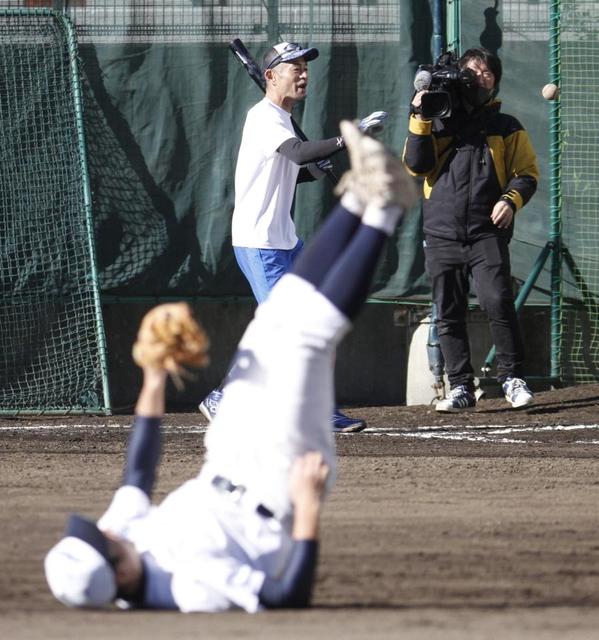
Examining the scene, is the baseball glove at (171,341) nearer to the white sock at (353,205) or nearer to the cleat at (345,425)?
the white sock at (353,205)

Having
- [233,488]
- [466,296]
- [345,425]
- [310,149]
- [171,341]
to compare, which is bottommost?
[345,425]

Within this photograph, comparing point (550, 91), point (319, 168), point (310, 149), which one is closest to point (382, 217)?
point (310, 149)

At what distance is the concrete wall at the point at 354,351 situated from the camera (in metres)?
10.5

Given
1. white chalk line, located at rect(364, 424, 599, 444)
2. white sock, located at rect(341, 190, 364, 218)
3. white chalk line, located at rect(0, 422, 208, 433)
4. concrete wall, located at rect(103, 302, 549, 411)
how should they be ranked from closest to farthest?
white sock, located at rect(341, 190, 364, 218)
white chalk line, located at rect(364, 424, 599, 444)
white chalk line, located at rect(0, 422, 208, 433)
concrete wall, located at rect(103, 302, 549, 411)

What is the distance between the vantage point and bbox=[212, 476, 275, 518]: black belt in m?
4.08

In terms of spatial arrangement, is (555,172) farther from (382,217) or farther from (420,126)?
(382,217)

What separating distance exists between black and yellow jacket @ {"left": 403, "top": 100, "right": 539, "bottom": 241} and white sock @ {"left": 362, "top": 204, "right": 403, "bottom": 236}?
4691mm

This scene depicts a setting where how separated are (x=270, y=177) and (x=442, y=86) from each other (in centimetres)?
141

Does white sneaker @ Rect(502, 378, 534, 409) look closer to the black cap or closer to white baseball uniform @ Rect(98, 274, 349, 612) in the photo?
white baseball uniform @ Rect(98, 274, 349, 612)

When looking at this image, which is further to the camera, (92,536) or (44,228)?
(44,228)

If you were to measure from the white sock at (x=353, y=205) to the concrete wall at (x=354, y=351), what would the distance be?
20.5 feet

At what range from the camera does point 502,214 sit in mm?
8594

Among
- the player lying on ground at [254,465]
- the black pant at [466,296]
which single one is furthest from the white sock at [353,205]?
the black pant at [466,296]

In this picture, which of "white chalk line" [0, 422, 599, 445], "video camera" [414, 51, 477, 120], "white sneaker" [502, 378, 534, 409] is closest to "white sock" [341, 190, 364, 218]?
"white chalk line" [0, 422, 599, 445]
